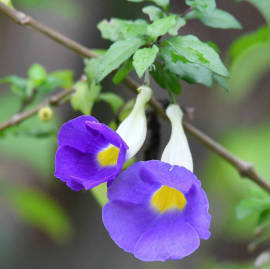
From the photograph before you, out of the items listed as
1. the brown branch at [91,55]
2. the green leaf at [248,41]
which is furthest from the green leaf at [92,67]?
the green leaf at [248,41]

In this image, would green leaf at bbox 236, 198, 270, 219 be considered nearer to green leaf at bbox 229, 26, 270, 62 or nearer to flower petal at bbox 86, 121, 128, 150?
green leaf at bbox 229, 26, 270, 62

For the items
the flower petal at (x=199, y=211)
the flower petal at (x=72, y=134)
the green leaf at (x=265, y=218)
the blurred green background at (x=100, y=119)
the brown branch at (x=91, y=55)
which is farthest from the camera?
the blurred green background at (x=100, y=119)

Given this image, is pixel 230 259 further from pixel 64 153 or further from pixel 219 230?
pixel 64 153

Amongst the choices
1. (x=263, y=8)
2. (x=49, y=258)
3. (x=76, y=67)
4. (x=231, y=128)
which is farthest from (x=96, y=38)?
(x=263, y=8)

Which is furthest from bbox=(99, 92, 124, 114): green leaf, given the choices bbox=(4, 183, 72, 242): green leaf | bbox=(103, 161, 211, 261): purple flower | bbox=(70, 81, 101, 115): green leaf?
bbox=(4, 183, 72, 242): green leaf

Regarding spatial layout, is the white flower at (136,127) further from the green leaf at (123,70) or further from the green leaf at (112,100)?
the green leaf at (112,100)

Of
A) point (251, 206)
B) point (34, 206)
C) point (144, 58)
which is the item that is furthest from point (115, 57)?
point (34, 206)
